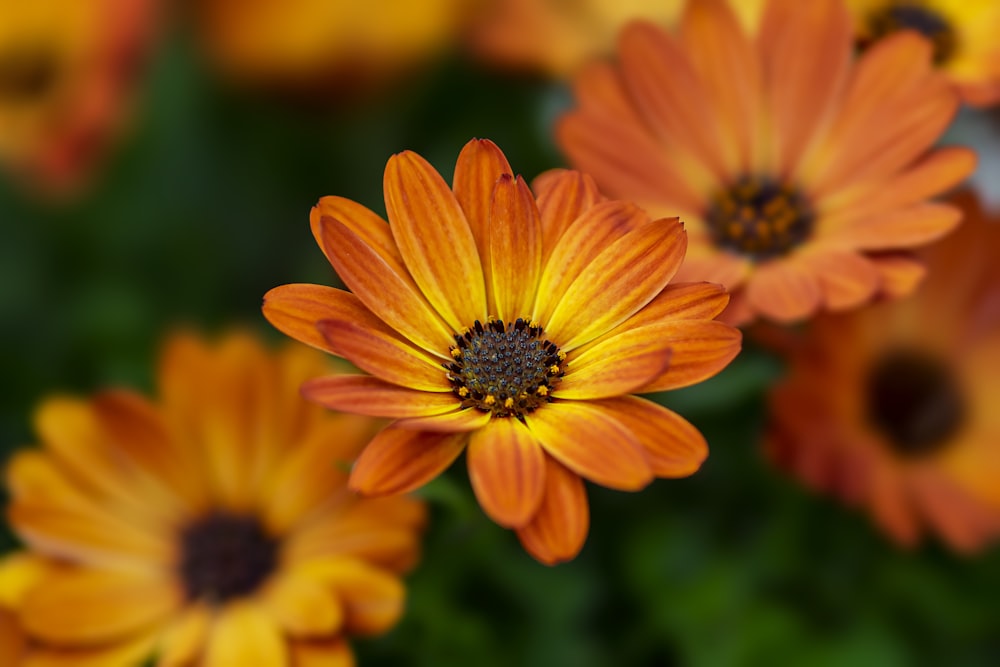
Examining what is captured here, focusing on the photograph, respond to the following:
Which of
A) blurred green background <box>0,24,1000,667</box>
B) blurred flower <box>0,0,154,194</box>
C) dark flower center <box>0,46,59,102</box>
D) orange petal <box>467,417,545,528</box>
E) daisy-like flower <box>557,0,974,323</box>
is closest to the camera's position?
orange petal <box>467,417,545,528</box>

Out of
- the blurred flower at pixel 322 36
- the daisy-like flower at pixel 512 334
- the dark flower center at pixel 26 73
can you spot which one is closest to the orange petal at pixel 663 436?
the daisy-like flower at pixel 512 334

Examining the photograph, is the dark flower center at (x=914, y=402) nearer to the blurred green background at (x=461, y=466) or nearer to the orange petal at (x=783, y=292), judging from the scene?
the blurred green background at (x=461, y=466)

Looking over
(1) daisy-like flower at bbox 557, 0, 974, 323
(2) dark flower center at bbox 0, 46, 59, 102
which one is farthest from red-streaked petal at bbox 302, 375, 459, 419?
(2) dark flower center at bbox 0, 46, 59, 102

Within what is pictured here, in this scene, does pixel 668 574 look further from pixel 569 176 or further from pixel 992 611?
pixel 569 176

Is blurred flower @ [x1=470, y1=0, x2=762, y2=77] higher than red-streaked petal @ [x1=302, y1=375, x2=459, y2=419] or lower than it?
higher

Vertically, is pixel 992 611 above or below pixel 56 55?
below

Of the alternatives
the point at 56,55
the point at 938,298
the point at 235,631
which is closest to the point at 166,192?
the point at 56,55

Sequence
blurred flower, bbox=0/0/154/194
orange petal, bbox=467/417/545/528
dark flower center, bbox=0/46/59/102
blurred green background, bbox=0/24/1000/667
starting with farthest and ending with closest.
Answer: dark flower center, bbox=0/46/59/102, blurred flower, bbox=0/0/154/194, blurred green background, bbox=0/24/1000/667, orange petal, bbox=467/417/545/528

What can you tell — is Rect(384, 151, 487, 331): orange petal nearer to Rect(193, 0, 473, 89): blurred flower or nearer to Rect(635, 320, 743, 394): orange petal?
Rect(635, 320, 743, 394): orange petal
